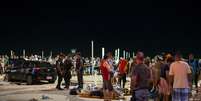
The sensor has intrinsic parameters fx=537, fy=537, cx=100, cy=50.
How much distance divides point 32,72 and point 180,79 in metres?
18.2

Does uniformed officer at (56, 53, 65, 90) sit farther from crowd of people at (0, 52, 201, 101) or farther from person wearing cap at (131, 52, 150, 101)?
person wearing cap at (131, 52, 150, 101)

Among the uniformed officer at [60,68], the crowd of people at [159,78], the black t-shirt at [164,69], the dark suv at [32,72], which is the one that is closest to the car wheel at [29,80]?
the dark suv at [32,72]

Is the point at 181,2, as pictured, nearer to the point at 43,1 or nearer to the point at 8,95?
the point at 43,1

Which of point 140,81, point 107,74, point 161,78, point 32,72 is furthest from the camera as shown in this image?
point 32,72

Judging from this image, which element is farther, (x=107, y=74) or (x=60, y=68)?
(x=60, y=68)

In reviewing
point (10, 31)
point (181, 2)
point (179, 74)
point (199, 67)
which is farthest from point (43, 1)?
point (179, 74)

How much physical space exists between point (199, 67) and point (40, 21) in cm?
4957

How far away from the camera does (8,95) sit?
77.0 feet

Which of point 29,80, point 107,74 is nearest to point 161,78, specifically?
point 107,74

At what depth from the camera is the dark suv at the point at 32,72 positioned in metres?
31.6

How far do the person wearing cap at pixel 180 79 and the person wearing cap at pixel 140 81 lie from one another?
51.2 inches

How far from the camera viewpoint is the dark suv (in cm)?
3162

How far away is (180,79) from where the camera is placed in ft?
47.4

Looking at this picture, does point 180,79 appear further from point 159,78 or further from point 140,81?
point 159,78
